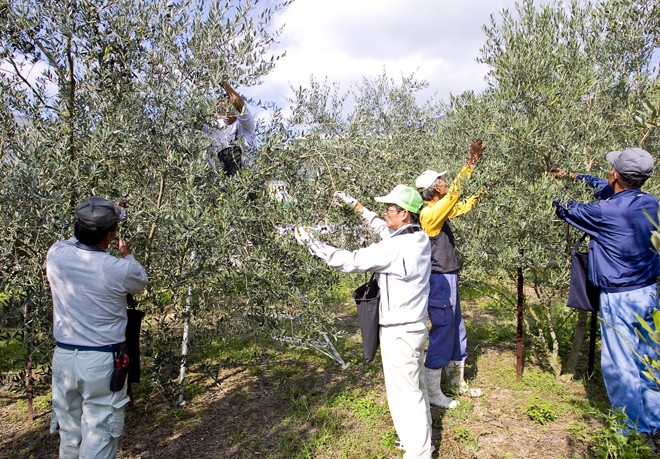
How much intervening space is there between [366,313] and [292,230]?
3.09 feet

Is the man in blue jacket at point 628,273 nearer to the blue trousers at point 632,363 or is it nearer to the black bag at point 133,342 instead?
the blue trousers at point 632,363

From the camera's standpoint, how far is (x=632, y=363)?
4.04 meters

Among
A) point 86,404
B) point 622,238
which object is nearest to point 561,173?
point 622,238

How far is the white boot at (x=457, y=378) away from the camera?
5523 millimetres

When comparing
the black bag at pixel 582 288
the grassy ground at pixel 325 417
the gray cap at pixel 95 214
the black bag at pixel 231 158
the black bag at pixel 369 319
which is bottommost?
the grassy ground at pixel 325 417

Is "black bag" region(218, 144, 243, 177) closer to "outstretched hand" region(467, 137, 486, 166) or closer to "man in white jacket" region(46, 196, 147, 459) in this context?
"man in white jacket" region(46, 196, 147, 459)

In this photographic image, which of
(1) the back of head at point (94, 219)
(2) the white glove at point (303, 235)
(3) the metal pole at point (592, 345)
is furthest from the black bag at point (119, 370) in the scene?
(3) the metal pole at point (592, 345)

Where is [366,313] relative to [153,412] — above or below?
above

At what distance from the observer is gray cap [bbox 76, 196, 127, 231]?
2992 millimetres

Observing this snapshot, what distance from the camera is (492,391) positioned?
219 inches

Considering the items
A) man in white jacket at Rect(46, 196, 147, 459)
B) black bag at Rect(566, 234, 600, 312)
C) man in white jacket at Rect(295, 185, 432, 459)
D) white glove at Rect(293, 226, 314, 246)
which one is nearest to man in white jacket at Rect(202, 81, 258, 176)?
white glove at Rect(293, 226, 314, 246)

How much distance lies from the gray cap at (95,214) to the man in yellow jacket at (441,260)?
2.95 meters

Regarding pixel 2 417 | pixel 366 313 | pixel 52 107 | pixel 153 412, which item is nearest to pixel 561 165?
pixel 366 313

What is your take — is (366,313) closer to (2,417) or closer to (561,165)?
(561,165)
